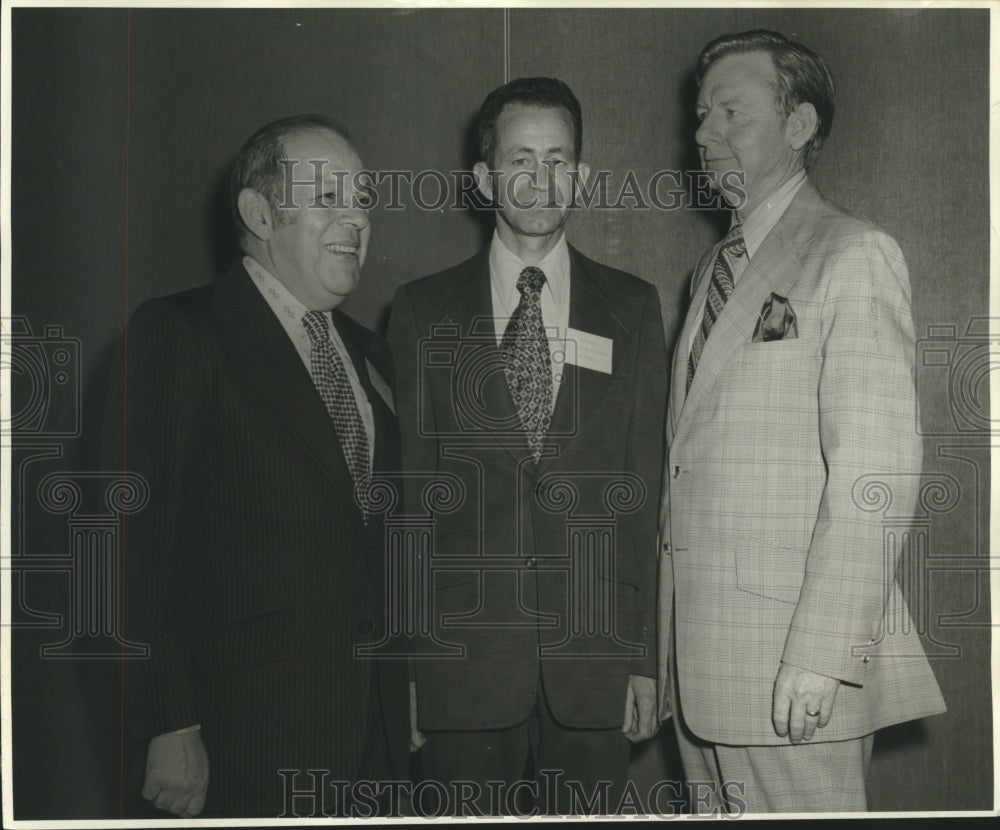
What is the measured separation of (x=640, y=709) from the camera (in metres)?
2.62

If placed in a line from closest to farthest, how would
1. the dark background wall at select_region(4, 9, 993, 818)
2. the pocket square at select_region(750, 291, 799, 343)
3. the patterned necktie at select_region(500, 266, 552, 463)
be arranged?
the pocket square at select_region(750, 291, 799, 343), the patterned necktie at select_region(500, 266, 552, 463), the dark background wall at select_region(4, 9, 993, 818)

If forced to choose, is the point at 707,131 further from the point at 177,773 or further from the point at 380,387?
A: the point at 177,773

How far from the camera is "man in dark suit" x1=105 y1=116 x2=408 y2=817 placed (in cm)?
247

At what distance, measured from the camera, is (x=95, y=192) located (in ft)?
9.16

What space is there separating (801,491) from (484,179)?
1.06m

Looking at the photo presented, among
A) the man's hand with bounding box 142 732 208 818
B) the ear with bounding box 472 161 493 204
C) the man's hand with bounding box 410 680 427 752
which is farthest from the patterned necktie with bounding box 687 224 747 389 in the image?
the man's hand with bounding box 142 732 208 818

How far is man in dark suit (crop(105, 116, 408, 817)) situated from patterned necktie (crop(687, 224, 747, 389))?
0.76m

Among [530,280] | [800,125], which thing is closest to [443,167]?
[530,280]

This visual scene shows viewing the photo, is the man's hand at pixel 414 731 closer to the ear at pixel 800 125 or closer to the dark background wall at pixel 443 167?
the dark background wall at pixel 443 167

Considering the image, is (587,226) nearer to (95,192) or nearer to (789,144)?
(789,144)

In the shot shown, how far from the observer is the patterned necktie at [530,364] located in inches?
104

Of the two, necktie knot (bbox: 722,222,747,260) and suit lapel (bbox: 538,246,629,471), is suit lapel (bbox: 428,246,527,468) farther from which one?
necktie knot (bbox: 722,222,747,260)

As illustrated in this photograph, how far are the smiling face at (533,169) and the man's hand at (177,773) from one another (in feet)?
4.50

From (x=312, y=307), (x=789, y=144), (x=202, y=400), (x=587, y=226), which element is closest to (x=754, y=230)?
(x=789, y=144)
